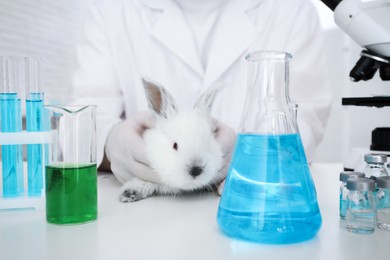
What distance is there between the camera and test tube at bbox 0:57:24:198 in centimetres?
74

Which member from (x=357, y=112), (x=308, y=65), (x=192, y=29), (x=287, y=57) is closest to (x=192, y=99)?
(x=192, y=29)

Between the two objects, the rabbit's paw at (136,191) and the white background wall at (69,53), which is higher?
the white background wall at (69,53)

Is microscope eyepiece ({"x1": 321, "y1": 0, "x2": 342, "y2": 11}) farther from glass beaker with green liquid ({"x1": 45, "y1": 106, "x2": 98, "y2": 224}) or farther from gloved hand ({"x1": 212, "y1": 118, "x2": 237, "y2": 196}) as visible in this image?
glass beaker with green liquid ({"x1": 45, "y1": 106, "x2": 98, "y2": 224})

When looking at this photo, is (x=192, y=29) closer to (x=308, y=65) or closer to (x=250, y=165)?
(x=308, y=65)

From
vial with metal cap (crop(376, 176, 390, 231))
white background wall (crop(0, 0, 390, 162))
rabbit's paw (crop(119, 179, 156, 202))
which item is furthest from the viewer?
white background wall (crop(0, 0, 390, 162))

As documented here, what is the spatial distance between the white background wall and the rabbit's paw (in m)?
0.73

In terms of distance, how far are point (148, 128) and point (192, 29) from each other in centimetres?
63

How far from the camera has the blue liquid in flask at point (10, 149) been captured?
74cm

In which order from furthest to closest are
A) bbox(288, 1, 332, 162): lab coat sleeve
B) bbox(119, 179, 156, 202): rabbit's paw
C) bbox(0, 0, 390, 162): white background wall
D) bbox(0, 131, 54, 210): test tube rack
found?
bbox(0, 0, 390, 162): white background wall
bbox(288, 1, 332, 162): lab coat sleeve
bbox(119, 179, 156, 202): rabbit's paw
bbox(0, 131, 54, 210): test tube rack

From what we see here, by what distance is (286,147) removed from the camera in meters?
0.57

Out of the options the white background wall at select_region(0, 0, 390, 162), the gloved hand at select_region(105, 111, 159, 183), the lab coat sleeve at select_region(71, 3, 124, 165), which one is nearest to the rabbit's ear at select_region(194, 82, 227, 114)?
the gloved hand at select_region(105, 111, 159, 183)

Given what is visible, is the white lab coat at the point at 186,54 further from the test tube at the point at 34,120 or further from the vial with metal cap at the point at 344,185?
the vial with metal cap at the point at 344,185

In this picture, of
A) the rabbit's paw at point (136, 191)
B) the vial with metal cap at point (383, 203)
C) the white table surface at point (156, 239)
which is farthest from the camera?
the rabbit's paw at point (136, 191)

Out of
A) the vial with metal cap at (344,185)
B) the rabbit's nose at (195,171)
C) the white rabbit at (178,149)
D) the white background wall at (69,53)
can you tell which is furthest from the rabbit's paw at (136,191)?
the white background wall at (69,53)
